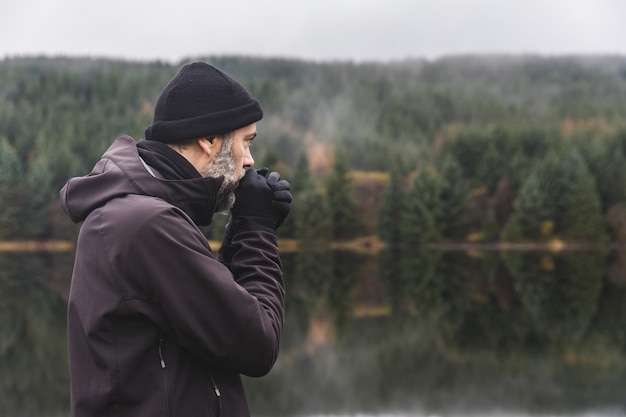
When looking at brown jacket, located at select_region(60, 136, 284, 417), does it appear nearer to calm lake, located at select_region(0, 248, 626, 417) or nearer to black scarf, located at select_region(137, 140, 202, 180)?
black scarf, located at select_region(137, 140, 202, 180)

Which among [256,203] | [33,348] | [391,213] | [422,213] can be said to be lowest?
[391,213]

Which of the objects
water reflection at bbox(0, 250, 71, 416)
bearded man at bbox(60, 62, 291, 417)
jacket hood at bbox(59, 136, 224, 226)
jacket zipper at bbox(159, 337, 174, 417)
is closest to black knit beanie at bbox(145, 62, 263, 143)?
bearded man at bbox(60, 62, 291, 417)

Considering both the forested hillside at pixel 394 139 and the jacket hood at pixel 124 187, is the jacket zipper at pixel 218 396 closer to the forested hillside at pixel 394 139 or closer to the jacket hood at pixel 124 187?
the jacket hood at pixel 124 187

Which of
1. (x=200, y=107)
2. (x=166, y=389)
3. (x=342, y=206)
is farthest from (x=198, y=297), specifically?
(x=342, y=206)

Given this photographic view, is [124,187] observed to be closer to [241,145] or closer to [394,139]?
[241,145]

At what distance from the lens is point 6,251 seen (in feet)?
205

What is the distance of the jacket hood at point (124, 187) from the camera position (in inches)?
85.2

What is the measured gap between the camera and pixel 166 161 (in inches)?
90.4

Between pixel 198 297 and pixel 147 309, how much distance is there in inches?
5.5

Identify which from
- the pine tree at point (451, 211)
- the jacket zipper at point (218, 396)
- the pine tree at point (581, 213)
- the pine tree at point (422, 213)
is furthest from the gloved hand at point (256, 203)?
the pine tree at point (451, 211)

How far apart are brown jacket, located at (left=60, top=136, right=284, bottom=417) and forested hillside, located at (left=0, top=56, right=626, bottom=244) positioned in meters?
50.9

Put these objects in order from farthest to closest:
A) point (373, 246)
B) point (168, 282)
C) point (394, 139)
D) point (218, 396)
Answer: point (394, 139)
point (373, 246)
point (218, 396)
point (168, 282)

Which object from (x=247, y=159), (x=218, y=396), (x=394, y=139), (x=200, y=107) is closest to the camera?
(x=218, y=396)

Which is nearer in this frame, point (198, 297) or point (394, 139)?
point (198, 297)
